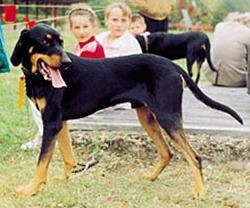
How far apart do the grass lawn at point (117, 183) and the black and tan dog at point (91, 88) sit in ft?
0.51

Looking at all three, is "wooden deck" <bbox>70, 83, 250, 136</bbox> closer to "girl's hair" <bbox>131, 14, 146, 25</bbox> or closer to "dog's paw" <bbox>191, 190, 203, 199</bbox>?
"dog's paw" <bbox>191, 190, 203, 199</bbox>

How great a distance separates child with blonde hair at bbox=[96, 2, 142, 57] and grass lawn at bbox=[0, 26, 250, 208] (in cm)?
103

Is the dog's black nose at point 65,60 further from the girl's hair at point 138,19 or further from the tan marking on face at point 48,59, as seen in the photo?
the girl's hair at point 138,19

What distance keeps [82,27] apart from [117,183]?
4.69 feet

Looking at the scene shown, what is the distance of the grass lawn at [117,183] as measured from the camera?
15.7ft

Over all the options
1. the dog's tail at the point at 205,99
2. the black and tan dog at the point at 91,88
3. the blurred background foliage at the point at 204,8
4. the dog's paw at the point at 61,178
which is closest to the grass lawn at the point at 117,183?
the dog's paw at the point at 61,178

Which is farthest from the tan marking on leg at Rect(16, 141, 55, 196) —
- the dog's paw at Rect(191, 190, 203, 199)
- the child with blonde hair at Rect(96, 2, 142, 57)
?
the child with blonde hair at Rect(96, 2, 142, 57)

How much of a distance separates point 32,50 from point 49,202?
3.29ft

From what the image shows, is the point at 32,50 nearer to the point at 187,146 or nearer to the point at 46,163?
the point at 46,163

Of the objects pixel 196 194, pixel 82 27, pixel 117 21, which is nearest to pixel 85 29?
pixel 82 27

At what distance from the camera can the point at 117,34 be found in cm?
666

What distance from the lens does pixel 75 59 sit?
4965 mm

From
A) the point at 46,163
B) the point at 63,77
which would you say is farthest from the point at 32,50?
the point at 46,163

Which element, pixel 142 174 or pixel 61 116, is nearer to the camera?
pixel 61 116
